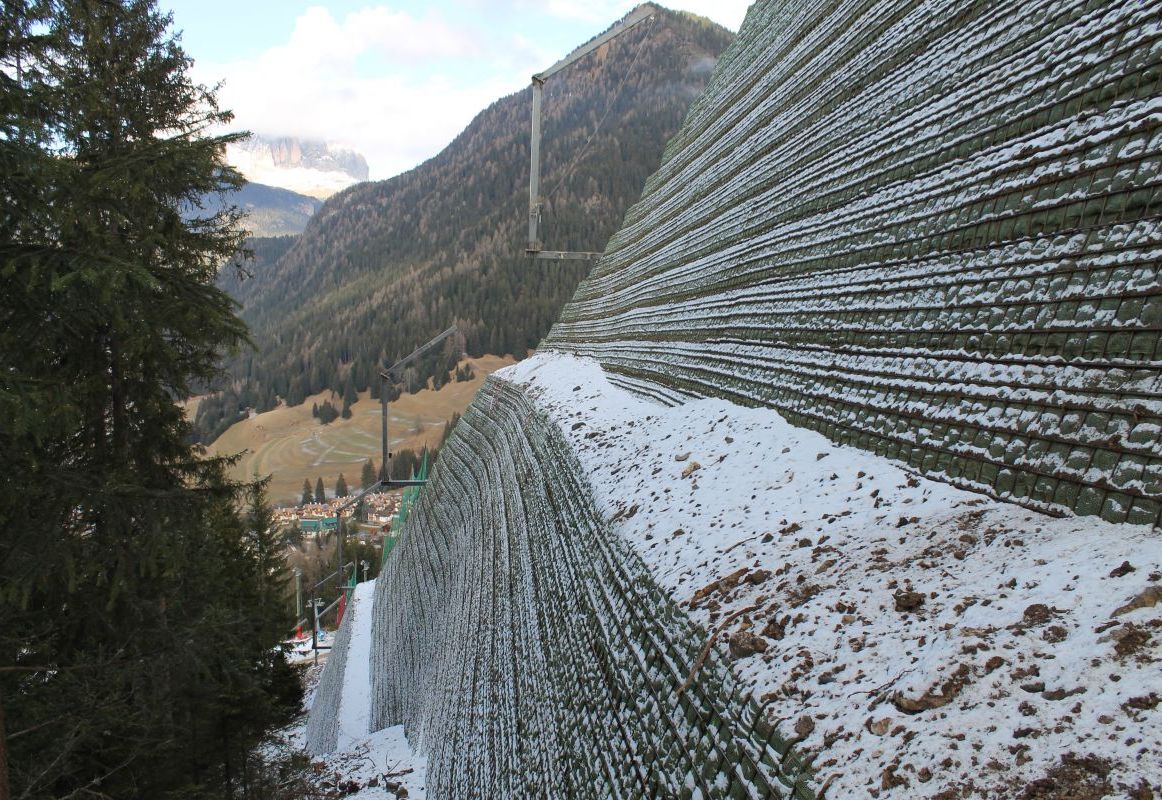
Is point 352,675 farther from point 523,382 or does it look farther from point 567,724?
point 567,724

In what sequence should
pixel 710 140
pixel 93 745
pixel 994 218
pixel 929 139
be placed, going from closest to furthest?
pixel 994 218
pixel 929 139
pixel 93 745
pixel 710 140

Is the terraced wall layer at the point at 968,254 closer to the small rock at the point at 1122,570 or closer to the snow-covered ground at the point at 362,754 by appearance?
the small rock at the point at 1122,570

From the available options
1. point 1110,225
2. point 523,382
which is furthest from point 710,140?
point 1110,225

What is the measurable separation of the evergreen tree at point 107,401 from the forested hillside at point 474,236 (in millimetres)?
76087

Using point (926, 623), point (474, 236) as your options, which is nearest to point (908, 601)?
point (926, 623)

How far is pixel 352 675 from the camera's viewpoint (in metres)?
18.8

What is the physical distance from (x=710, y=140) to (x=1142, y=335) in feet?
28.0

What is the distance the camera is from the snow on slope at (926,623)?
5.13ft

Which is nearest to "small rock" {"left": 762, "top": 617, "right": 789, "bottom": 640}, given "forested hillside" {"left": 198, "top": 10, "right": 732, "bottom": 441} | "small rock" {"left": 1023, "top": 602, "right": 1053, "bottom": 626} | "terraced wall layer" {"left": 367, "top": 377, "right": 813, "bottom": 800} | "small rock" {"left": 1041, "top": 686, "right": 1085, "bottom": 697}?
"terraced wall layer" {"left": 367, "top": 377, "right": 813, "bottom": 800}

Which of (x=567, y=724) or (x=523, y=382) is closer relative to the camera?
(x=567, y=724)

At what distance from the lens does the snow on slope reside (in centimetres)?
156

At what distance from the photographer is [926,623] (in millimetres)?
2146

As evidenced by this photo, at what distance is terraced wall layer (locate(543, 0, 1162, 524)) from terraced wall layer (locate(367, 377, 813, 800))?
1.41 metres

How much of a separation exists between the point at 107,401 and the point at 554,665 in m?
6.53
